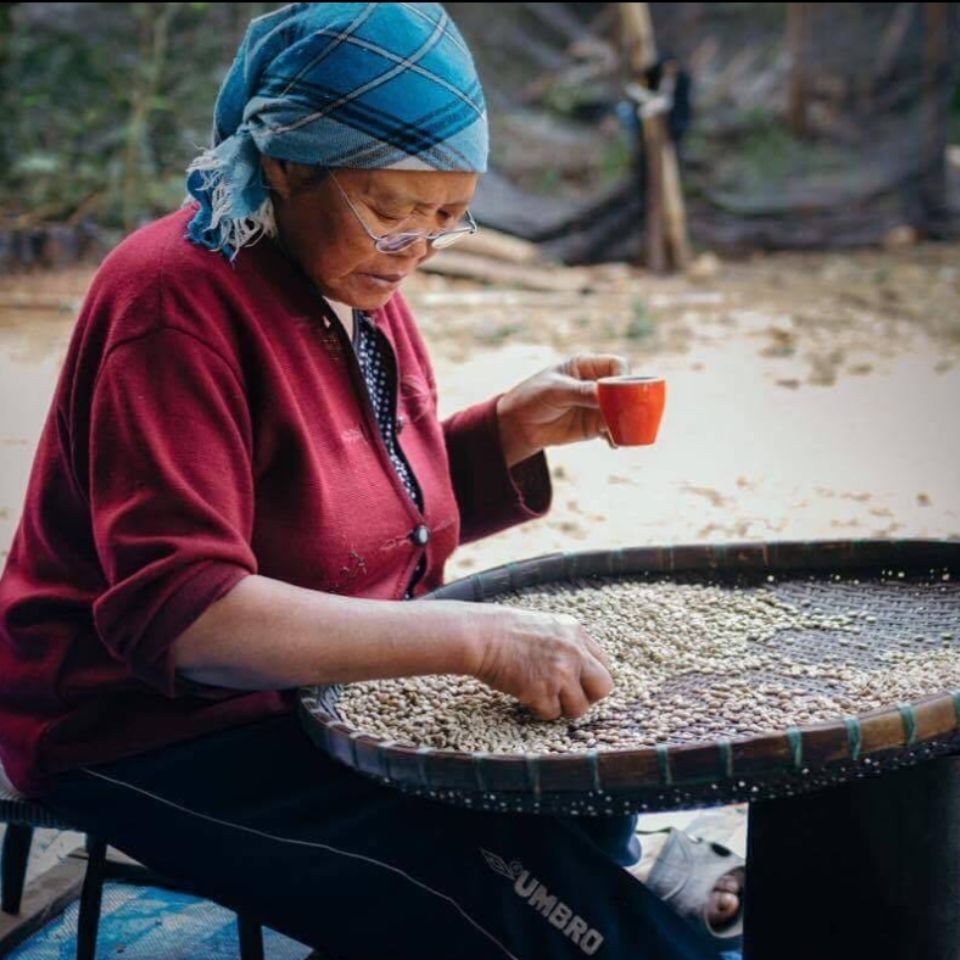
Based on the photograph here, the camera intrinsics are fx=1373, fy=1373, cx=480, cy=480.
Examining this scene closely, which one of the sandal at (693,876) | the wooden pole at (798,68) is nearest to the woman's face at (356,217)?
the sandal at (693,876)

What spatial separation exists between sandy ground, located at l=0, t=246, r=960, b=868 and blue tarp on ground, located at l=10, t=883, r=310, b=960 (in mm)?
912

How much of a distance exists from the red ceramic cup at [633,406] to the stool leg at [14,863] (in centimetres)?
122

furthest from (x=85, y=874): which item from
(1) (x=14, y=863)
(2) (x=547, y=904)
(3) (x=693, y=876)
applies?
(3) (x=693, y=876)

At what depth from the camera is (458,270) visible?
9.51m

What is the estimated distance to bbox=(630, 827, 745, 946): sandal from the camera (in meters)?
2.23

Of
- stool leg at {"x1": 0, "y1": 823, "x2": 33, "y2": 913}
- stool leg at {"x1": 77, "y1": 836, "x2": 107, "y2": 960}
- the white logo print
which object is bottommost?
stool leg at {"x1": 0, "y1": 823, "x2": 33, "y2": 913}

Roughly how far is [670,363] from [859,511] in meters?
2.31

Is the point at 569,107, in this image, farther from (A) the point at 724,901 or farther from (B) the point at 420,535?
(B) the point at 420,535

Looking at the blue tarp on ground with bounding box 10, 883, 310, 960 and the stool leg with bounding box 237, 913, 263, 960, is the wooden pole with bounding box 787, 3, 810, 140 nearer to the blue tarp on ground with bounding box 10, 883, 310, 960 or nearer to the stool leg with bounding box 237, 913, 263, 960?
the blue tarp on ground with bounding box 10, 883, 310, 960

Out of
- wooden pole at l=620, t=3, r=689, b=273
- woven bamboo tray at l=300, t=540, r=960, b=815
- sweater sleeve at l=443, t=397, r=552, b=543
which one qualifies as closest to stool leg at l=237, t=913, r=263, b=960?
woven bamboo tray at l=300, t=540, r=960, b=815

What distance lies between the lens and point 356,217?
1750 millimetres

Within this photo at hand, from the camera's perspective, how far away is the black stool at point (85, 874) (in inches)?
73.5

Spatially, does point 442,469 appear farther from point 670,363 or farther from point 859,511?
point 670,363

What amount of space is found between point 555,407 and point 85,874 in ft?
3.46
